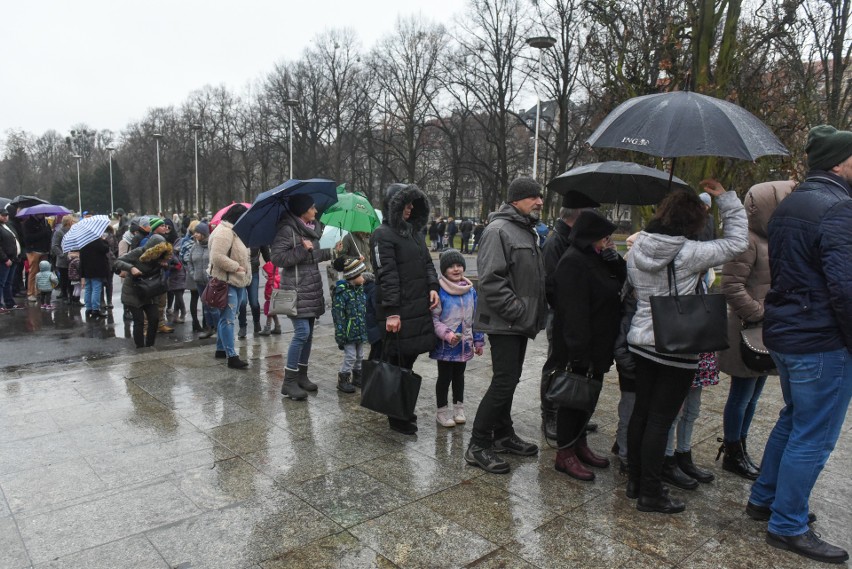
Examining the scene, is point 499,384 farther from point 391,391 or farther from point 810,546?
point 810,546

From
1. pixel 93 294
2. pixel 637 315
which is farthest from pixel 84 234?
pixel 637 315

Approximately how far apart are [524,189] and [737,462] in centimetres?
235

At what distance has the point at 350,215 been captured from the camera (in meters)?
5.93

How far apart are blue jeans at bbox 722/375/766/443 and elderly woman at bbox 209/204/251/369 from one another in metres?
4.81

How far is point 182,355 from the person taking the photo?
7242 millimetres

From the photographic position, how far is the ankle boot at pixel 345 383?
5.79 metres

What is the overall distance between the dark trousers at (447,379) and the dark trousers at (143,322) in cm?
483

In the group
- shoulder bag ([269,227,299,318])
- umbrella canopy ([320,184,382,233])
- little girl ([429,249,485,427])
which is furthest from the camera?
umbrella canopy ([320,184,382,233])

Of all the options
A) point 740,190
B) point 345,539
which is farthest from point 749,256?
point 740,190

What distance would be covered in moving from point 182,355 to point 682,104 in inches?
241

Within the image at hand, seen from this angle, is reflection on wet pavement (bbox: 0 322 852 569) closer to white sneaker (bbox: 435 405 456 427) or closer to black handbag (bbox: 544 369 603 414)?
white sneaker (bbox: 435 405 456 427)

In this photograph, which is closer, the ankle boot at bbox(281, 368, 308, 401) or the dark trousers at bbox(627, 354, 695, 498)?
the dark trousers at bbox(627, 354, 695, 498)

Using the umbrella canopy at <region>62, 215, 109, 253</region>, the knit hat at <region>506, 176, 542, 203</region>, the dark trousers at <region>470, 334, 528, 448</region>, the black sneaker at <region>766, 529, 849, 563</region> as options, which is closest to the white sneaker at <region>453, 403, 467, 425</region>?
the dark trousers at <region>470, 334, 528, 448</region>

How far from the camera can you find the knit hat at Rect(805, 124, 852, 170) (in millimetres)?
3010
